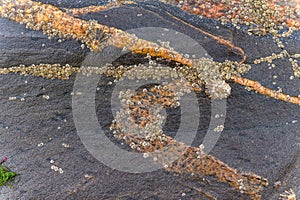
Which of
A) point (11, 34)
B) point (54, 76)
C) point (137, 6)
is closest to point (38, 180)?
point (54, 76)

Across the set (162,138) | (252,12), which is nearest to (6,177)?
(162,138)

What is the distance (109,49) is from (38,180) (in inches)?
57.5

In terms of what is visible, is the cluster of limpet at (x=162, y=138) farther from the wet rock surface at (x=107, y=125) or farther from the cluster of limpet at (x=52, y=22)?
the cluster of limpet at (x=52, y=22)

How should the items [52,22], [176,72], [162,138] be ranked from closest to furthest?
[162,138]
[176,72]
[52,22]

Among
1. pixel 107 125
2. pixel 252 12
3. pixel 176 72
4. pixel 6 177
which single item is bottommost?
pixel 6 177

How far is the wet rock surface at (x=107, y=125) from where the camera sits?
3703 millimetres

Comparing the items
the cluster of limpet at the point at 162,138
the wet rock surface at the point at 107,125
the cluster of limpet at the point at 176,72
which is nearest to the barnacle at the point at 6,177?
the wet rock surface at the point at 107,125

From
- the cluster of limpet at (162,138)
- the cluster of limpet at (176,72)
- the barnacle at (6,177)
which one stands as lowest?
the barnacle at (6,177)

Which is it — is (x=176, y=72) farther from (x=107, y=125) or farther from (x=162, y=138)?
(x=107, y=125)

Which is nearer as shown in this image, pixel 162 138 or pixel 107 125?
pixel 162 138

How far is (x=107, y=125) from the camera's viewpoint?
13.2 feet

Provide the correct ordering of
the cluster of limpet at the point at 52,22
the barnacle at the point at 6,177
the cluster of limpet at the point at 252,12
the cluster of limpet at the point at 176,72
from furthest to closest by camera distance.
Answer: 1. the cluster of limpet at the point at 252,12
2. the cluster of limpet at the point at 52,22
3. the cluster of limpet at the point at 176,72
4. the barnacle at the point at 6,177

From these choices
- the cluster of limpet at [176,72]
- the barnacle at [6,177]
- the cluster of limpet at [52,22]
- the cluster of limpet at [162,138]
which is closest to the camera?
the cluster of limpet at [162,138]

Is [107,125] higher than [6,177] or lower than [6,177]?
higher
